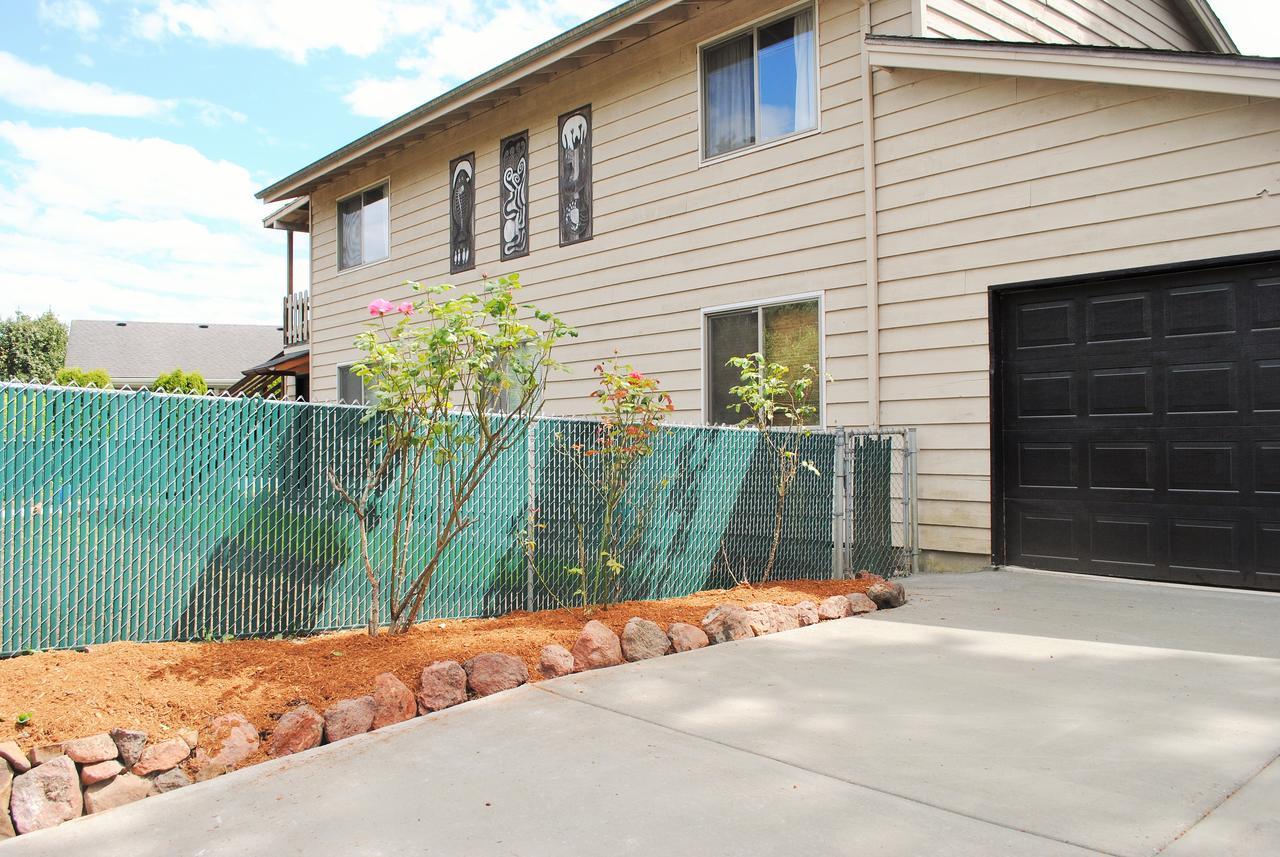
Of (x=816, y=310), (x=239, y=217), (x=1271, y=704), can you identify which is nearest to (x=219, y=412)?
(x=1271, y=704)

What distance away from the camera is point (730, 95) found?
9.12 meters

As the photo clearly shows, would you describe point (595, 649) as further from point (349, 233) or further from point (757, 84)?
point (349, 233)

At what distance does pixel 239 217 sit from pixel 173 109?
43.2 meters

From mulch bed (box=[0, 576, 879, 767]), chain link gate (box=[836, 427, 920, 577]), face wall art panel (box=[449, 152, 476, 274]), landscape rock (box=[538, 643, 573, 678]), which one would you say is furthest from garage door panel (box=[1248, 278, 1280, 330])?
Result: face wall art panel (box=[449, 152, 476, 274])

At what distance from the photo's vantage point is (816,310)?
833cm

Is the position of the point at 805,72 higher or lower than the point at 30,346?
lower

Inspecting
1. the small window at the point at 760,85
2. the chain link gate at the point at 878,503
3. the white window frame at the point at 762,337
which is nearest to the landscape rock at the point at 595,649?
the chain link gate at the point at 878,503

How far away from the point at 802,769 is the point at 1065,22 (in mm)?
9005

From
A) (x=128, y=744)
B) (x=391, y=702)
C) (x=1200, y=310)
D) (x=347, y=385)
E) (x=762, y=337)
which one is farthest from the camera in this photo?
(x=347, y=385)

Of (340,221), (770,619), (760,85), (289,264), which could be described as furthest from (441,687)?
(289,264)

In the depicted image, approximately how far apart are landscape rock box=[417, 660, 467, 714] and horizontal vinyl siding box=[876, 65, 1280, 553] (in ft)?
16.3

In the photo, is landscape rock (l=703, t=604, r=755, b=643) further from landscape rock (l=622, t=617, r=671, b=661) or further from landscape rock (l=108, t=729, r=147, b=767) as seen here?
landscape rock (l=108, t=729, r=147, b=767)

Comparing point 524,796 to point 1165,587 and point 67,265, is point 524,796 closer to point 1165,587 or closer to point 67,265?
point 1165,587

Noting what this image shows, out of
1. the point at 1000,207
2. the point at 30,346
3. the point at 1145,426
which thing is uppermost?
the point at 30,346
